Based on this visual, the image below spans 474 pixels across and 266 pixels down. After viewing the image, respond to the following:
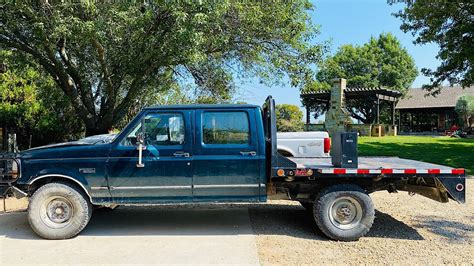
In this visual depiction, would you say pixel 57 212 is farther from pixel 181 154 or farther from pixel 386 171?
pixel 386 171

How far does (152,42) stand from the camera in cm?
973

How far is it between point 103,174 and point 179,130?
1.23 meters

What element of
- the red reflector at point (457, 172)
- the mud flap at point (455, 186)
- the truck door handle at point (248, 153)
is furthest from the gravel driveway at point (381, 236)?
the truck door handle at point (248, 153)

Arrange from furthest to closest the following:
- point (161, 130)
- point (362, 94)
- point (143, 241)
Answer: point (362, 94)
point (161, 130)
point (143, 241)

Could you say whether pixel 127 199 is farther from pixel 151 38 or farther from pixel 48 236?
pixel 151 38

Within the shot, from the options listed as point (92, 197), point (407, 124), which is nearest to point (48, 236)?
point (92, 197)

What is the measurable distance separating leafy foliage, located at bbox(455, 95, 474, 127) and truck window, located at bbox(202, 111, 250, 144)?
35.0 metres

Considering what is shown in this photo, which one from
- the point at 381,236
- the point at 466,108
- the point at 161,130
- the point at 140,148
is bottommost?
the point at 381,236

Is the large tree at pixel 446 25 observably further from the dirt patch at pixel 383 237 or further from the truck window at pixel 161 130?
the truck window at pixel 161 130

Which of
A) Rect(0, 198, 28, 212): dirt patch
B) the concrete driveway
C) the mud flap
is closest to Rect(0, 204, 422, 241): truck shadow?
the concrete driveway

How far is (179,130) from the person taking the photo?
6.34 meters

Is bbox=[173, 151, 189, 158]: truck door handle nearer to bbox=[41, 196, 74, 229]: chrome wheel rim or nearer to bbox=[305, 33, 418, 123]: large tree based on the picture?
bbox=[41, 196, 74, 229]: chrome wheel rim

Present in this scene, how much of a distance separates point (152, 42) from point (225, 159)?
453 centimetres

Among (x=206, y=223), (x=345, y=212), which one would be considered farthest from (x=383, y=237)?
(x=206, y=223)
